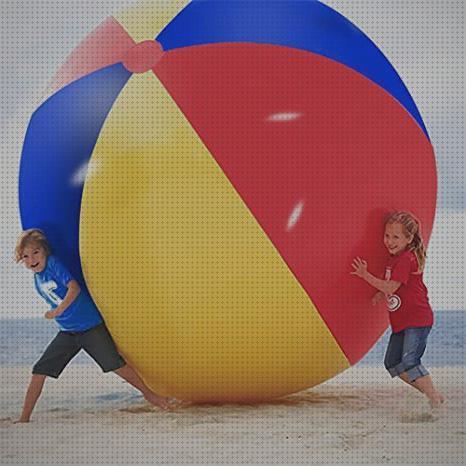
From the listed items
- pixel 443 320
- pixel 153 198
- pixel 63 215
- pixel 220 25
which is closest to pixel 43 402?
pixel 63 215

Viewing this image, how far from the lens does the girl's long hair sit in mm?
2430

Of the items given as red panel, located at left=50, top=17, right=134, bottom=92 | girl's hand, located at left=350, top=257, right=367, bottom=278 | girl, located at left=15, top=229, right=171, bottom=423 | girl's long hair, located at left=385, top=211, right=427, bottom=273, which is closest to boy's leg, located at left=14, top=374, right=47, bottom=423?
girl, located at left=15, top=229, right=171, bottom=423

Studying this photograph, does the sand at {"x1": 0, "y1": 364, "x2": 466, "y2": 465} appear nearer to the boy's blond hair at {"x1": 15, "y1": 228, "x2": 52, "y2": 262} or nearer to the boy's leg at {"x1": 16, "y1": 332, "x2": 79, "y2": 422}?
the boy's leg at {"x1": 16, "y1": 332, "x2": 79, "y2": 422}

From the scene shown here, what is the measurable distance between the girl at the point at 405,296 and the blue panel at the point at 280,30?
1.27 ft

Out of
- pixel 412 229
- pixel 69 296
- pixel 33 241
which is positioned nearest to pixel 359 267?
pixel 412 229

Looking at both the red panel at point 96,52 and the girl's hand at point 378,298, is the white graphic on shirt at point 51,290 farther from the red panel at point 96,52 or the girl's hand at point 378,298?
the girl's hand at point 378,298

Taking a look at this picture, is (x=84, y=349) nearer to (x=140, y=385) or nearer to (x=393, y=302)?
(x=140, y=385)

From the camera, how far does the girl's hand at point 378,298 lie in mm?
2488

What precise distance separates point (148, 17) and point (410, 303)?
3.59 ft

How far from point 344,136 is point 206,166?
0.39 metres

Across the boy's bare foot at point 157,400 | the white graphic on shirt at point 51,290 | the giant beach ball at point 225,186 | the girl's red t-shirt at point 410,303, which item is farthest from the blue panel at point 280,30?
the boy's bare foot at point 157,400

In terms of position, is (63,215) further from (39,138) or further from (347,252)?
(347,252)

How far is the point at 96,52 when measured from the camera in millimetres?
2490

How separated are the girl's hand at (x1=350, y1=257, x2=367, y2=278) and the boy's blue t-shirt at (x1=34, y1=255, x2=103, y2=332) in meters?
0.71
